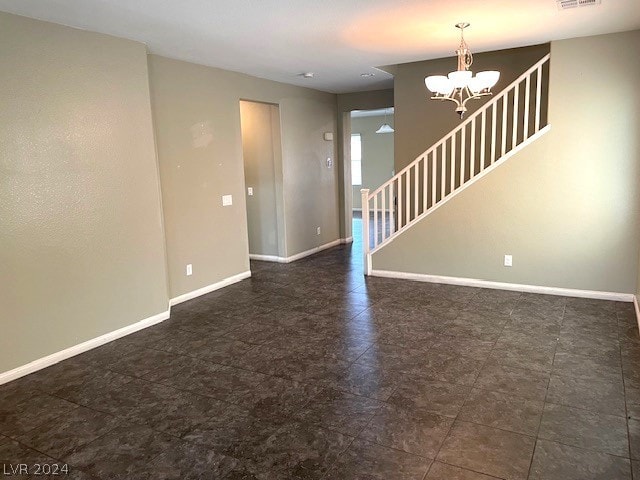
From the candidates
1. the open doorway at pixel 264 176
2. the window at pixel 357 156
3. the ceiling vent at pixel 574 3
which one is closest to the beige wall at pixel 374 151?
the window at pixel 357 156

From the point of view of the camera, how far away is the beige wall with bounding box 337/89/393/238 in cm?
780

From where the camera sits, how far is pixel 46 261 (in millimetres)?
3664

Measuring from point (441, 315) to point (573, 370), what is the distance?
1416mm

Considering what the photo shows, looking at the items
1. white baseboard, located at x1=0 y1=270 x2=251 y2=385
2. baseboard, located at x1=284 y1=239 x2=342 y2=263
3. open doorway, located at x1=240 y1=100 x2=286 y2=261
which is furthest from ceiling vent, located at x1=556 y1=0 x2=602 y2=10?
baseboard, located at x1=284 y1=239 x2=342 y2=263

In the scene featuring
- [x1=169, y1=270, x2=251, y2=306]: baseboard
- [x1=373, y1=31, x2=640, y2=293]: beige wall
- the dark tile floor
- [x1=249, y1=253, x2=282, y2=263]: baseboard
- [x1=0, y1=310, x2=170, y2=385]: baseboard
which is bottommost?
the dark tile floor

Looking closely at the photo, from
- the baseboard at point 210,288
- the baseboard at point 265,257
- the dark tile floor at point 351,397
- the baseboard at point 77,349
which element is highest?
the baseboard at point 265,257

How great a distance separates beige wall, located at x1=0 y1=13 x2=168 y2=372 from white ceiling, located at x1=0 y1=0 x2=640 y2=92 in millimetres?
315

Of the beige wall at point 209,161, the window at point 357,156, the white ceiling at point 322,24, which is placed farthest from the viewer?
the window at point 357,156

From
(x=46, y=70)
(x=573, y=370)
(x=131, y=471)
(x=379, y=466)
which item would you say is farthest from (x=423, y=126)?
(x=131, y=471)

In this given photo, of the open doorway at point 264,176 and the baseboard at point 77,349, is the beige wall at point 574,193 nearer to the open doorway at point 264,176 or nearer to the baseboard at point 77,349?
the open doorway at point 264,176

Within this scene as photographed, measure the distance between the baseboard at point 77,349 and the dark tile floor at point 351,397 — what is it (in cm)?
7

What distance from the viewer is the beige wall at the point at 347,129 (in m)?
7.80

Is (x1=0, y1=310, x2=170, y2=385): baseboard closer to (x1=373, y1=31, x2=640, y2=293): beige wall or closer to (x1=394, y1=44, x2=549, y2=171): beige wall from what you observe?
(x1=373, y1=31, x2=640, y2=293): beige wall

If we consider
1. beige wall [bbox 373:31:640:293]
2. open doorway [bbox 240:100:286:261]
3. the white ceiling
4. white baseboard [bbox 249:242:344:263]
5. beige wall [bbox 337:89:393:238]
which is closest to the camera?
the white ceiling
